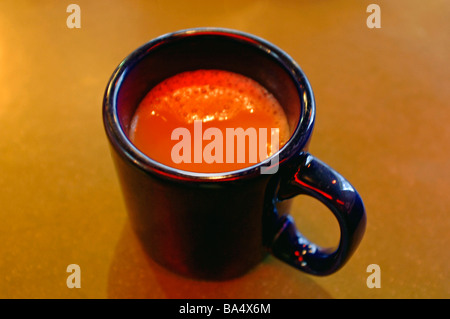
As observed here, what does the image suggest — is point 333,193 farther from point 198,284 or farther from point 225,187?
point 198,284

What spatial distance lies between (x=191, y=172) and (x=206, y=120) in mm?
136

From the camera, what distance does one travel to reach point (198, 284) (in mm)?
541

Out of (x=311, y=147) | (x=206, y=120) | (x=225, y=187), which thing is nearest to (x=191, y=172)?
(x=225, y=187)

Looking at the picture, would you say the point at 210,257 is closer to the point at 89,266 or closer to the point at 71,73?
the point at 89,266

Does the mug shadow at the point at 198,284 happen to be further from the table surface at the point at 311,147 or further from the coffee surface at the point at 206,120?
the coffee surface at the point at 206,120

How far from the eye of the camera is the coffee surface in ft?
1.50

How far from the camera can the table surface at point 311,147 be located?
54cm

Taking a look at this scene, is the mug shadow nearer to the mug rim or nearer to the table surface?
the table surface

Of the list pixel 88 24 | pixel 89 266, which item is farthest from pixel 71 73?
pixel 89 266

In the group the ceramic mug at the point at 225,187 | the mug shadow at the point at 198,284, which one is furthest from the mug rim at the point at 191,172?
the mug shadow at the point at 198,284

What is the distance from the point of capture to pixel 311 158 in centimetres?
41

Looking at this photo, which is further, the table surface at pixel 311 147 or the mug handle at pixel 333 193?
the table surface at pixel 311 147

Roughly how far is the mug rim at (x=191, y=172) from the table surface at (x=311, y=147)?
0.21m

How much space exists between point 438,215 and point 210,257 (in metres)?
0.30
